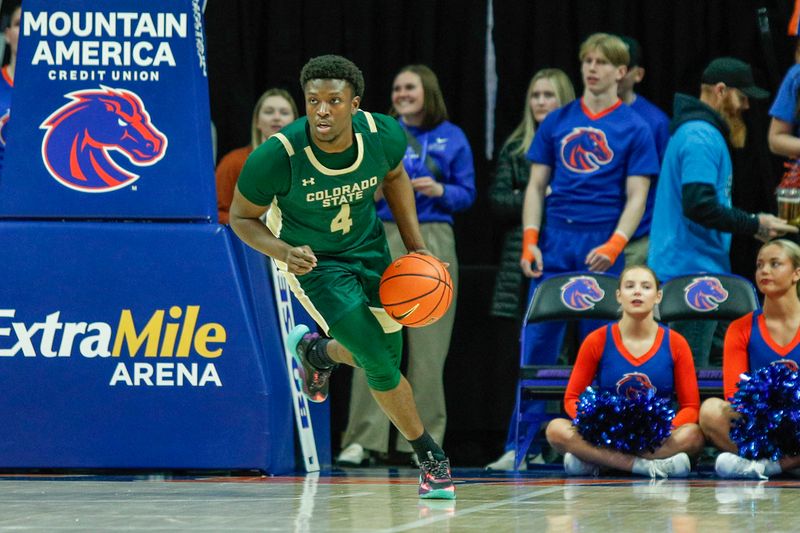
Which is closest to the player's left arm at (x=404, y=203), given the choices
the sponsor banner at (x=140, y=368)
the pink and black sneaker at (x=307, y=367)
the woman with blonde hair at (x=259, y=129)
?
the pink and black sneaker at (x=307, y=367)

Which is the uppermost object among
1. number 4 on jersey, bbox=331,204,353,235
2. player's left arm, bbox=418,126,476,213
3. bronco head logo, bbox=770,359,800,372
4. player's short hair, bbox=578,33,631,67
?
player's short hair, bbox=578,33,631,67

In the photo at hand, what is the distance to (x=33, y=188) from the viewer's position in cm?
679

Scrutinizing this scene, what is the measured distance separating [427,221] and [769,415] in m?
2.45

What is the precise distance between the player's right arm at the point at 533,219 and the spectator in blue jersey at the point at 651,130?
576 millimetres

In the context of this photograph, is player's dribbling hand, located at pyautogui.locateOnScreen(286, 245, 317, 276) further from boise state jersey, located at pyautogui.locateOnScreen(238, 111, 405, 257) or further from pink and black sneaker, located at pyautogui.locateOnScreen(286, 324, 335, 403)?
pink and black sneaker, located at pyautogui.locateOnScreen(286, 324, 335, 403)

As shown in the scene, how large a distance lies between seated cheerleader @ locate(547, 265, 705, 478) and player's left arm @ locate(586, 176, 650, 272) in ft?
1.63

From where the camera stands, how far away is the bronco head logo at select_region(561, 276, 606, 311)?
7.61m

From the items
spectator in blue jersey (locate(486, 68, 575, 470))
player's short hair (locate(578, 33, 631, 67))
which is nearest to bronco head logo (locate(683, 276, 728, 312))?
spectator in blue jersey (locate(486, 68, 575, 470))

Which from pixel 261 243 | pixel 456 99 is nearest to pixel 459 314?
pixel 456 99

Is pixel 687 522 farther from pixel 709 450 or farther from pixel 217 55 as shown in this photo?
pixel 217 55

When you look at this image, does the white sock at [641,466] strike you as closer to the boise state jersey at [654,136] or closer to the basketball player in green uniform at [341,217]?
the basketball player in green uniform at [341,217]

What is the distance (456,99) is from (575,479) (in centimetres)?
350

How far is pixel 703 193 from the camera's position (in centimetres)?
750

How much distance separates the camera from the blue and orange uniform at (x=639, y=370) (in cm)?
707
